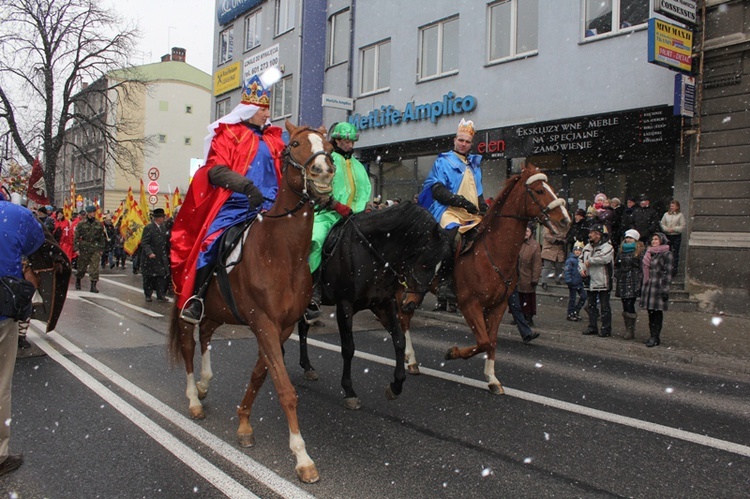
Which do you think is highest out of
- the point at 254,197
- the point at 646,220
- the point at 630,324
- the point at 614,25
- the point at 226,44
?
the point at 226,44

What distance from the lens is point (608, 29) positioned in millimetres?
14250

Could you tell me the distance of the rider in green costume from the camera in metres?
5.55

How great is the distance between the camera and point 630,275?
920 cm

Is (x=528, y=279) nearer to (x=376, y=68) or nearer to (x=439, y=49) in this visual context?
(x=439, y=49)

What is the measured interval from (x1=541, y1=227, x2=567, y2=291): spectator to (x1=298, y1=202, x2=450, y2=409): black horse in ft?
24.0

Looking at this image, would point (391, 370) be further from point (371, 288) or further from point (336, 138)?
point (336, 138)

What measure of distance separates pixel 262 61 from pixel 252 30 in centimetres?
341

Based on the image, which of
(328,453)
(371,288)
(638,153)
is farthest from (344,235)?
(638,153)

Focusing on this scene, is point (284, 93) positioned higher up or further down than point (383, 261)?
higher up

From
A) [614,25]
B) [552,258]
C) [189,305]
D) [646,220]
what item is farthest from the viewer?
[614,25]

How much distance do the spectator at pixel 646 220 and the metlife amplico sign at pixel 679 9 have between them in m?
3.68

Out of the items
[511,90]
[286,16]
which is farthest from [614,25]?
[286,16]

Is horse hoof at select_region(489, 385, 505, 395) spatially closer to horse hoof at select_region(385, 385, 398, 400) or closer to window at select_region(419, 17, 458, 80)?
horse hoof at select_region(385, 385, 398, 400)

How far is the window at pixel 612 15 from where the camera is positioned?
44.9 ft
